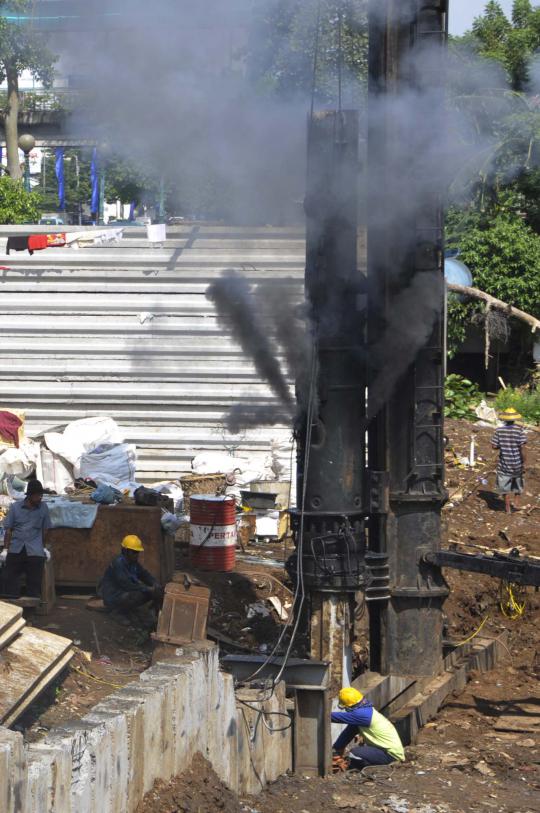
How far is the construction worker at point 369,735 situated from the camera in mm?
8648

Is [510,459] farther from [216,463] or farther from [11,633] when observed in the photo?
[11,633]

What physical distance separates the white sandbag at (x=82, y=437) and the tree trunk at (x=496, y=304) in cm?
930

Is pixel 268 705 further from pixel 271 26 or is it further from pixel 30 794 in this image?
pixel 271 26

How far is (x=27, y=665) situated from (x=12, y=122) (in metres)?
10.3

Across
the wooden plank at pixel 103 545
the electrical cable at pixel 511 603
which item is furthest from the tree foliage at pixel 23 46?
the electrical cable at pixel 511 603

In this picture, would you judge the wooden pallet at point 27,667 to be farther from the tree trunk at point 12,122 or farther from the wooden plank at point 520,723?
the tree trunk at point 12,122

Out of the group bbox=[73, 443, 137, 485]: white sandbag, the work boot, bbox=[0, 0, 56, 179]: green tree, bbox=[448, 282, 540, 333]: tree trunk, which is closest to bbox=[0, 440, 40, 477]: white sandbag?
bbox=[73, 443, 137, 485]: white sandbag

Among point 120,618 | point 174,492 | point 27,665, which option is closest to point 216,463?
point 174,492

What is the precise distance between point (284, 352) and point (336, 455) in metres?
1.23

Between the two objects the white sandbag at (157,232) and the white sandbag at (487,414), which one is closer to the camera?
the white sandbag at (157,232)

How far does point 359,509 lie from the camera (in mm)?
9484

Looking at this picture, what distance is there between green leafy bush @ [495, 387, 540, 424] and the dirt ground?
6.40 m

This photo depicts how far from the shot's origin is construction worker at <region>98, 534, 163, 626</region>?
1036 centimetres

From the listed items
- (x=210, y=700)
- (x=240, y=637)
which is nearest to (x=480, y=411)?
(x=240, y=637)
